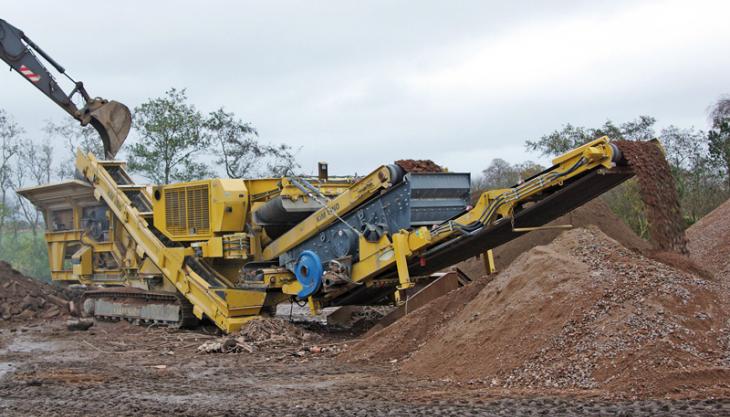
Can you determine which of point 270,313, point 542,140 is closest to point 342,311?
point 270,313

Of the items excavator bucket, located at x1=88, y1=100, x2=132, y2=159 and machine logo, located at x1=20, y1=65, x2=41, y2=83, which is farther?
excavator bucket, located at x1=88, y1=100, x2=132, y2=159

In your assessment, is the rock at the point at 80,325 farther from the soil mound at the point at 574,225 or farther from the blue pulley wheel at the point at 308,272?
the soil mound at the point at 574,225

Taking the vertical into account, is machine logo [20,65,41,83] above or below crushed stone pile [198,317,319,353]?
above

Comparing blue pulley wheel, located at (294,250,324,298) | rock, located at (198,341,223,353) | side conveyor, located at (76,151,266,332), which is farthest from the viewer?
side conveyor, located at (76,151,266,332)

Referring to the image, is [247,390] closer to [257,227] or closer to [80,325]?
[257,227]

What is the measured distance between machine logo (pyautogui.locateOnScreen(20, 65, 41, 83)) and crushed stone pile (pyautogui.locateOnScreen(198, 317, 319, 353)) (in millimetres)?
7313

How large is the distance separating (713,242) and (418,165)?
858cm

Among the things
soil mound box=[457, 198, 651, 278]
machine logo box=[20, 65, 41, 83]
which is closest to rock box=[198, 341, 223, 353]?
soil mound box=[457, 198, 651, 278]

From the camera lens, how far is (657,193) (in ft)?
28.5

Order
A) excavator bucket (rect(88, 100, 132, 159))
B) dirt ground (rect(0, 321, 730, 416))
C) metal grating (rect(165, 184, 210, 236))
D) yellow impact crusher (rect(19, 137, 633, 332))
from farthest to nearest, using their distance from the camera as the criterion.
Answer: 1. excavator bucket (rect(88, 100, 132, 159))
2. metal grating (rect(165, 184, 210, 236))
3. yellow impact crusher (rect(19, 137, 633, 332))
4. dirt ground (rect(0, 321, 730, 416))

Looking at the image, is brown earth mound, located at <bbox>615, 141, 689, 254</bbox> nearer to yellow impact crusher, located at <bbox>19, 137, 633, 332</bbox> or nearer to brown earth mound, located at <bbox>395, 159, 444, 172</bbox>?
yellow impact crusher, located at <bbox>19, 137, 633, 332</bbox>

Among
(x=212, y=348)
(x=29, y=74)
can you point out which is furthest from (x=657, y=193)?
(x=29, y=74)

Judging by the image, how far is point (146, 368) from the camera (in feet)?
31.6

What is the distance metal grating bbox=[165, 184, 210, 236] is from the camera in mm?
13133
